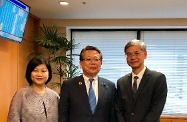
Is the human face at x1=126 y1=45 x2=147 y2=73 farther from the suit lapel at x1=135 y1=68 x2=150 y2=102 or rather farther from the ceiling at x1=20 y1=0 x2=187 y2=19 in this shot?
the ceiling at x1=20 y1=0 x2=187 y2=19

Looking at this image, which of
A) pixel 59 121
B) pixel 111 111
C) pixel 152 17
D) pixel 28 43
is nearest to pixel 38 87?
pixel 59 121

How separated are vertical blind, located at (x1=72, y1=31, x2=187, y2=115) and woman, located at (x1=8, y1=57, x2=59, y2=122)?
10.9ft

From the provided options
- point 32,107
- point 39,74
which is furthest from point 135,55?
point 32,107

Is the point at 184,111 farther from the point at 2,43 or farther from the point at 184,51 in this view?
the point at 2,43

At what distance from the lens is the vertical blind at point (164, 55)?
578 cm

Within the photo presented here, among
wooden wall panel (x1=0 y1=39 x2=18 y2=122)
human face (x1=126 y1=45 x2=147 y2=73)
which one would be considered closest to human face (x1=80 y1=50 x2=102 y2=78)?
human face (x1=126 y1=45 x2=147 y2=73)

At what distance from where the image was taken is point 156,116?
2330mm

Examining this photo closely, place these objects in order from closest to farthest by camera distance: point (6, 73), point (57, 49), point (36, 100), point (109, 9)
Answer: point (36, 100)
point (6, 73)
point (109, 9)
point (57, 49)

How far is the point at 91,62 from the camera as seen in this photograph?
2346 millimetres

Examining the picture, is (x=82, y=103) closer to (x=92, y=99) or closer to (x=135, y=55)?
(x=92, y=99)

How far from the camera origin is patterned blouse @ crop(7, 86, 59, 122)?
2.35 m

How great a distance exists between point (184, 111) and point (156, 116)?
150 inches

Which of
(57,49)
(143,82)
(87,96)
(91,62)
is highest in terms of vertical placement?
(57,49)

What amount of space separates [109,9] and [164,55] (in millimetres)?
1957
